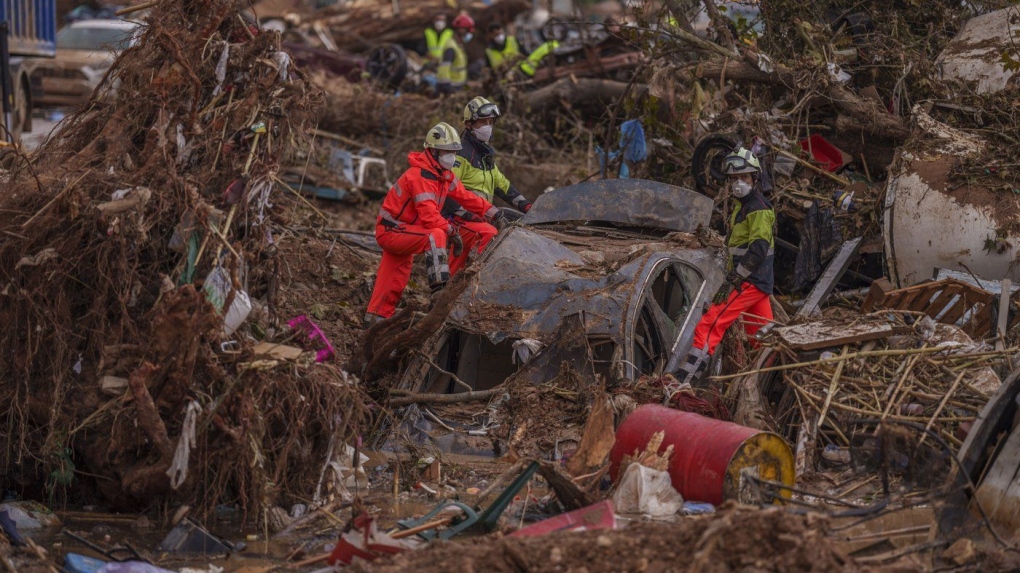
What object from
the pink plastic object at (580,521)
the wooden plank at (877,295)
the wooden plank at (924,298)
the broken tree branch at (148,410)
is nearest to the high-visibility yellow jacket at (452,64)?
the wooden plank at (877,295)

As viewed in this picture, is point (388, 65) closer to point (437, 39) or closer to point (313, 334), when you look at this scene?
point (437, 39)

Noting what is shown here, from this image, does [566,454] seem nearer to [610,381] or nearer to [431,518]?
[610,381]

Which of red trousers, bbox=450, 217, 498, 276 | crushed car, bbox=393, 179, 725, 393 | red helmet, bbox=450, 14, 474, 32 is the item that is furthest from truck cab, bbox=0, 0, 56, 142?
crushed car, bbox=393, 179, 725, 393

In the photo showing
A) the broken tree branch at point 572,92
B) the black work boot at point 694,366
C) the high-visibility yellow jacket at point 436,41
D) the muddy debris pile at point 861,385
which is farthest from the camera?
the high-visibility yellow jacket at point 436,41

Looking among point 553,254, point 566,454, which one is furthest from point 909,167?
point 566,454

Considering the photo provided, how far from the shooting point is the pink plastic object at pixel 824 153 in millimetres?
10977

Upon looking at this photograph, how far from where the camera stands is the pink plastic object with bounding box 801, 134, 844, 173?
36.0 ft

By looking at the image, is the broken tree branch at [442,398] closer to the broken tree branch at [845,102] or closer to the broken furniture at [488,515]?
the broken furniture at [488,515]

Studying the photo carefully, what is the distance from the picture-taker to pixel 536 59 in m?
16.9

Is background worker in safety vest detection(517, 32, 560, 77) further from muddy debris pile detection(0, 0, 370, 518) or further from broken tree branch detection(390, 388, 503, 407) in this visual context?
muddy debris pile detection(0, 0, 370, 518)

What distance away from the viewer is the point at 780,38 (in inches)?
457

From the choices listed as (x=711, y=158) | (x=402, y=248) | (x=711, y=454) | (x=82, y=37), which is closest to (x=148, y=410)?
(x=711, y=454)

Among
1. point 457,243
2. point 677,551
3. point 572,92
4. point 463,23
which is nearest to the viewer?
point 677,551

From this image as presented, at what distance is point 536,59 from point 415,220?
8.60 meters
